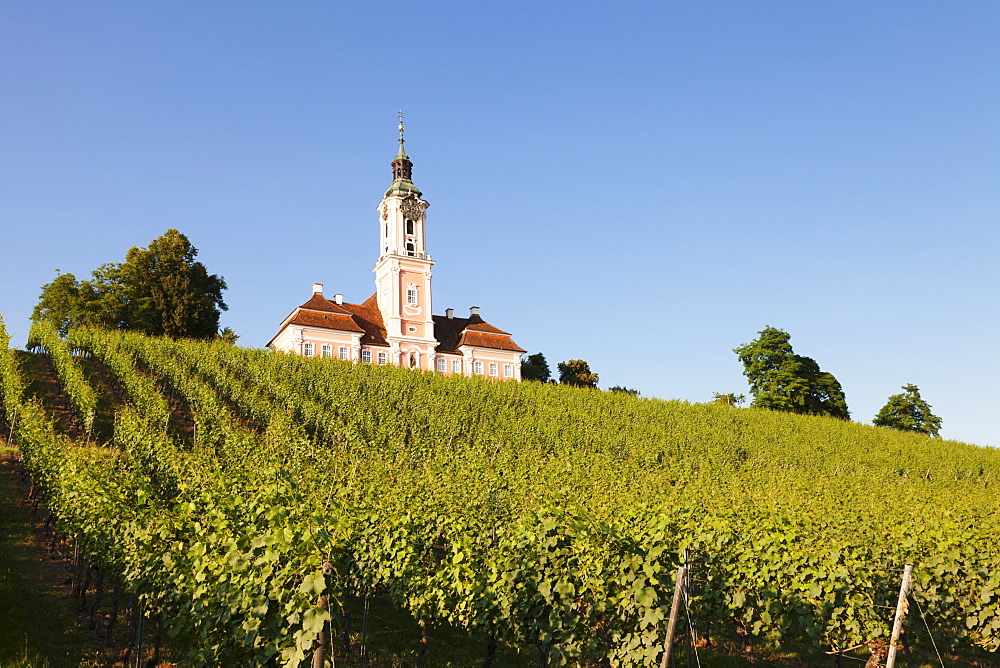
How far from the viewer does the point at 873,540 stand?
13266 millimetres

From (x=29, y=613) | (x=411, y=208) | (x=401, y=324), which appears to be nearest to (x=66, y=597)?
(x=29, y=613)

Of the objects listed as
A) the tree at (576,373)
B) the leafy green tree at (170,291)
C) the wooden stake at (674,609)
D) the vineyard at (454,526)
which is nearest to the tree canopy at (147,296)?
the leafy green tree at (170,291)

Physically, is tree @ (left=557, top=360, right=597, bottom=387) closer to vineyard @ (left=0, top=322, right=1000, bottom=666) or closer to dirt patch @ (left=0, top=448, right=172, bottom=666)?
vineyard @ (left=0, top=322, right=1000, bottom=666)

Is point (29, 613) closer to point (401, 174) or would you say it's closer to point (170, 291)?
point (170, 291)

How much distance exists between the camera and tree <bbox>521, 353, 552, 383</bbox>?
2908 inches

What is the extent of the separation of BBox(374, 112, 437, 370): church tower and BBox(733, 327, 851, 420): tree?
1196 inches

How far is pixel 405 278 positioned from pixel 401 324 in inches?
182

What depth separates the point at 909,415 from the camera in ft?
219

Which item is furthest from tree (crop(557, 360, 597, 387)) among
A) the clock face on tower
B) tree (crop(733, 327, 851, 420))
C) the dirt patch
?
the dirt patch

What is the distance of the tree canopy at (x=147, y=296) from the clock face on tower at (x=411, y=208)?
19841 millimetres

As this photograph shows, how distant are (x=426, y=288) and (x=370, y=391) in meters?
28.8

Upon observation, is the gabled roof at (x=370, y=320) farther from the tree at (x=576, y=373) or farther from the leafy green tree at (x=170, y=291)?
the tree at (x=576, y=373)

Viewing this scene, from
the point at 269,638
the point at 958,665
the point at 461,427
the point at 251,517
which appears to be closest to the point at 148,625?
the point at 251,517

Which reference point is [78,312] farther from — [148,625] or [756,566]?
[756,566]
